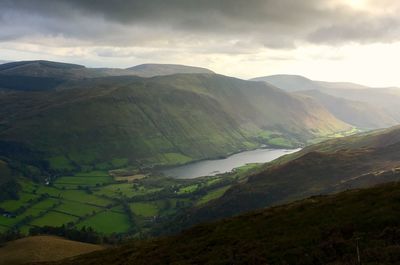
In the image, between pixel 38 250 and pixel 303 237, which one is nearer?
pixel 303 237

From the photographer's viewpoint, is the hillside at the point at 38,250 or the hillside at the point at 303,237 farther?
the hillside at the point at 38,250

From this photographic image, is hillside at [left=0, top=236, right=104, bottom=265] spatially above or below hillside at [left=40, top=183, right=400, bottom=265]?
below

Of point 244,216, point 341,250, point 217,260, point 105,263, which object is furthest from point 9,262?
point 341,250

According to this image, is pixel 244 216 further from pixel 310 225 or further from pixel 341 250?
pixel 341 250

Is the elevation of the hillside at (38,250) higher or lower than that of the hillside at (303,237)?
lower
